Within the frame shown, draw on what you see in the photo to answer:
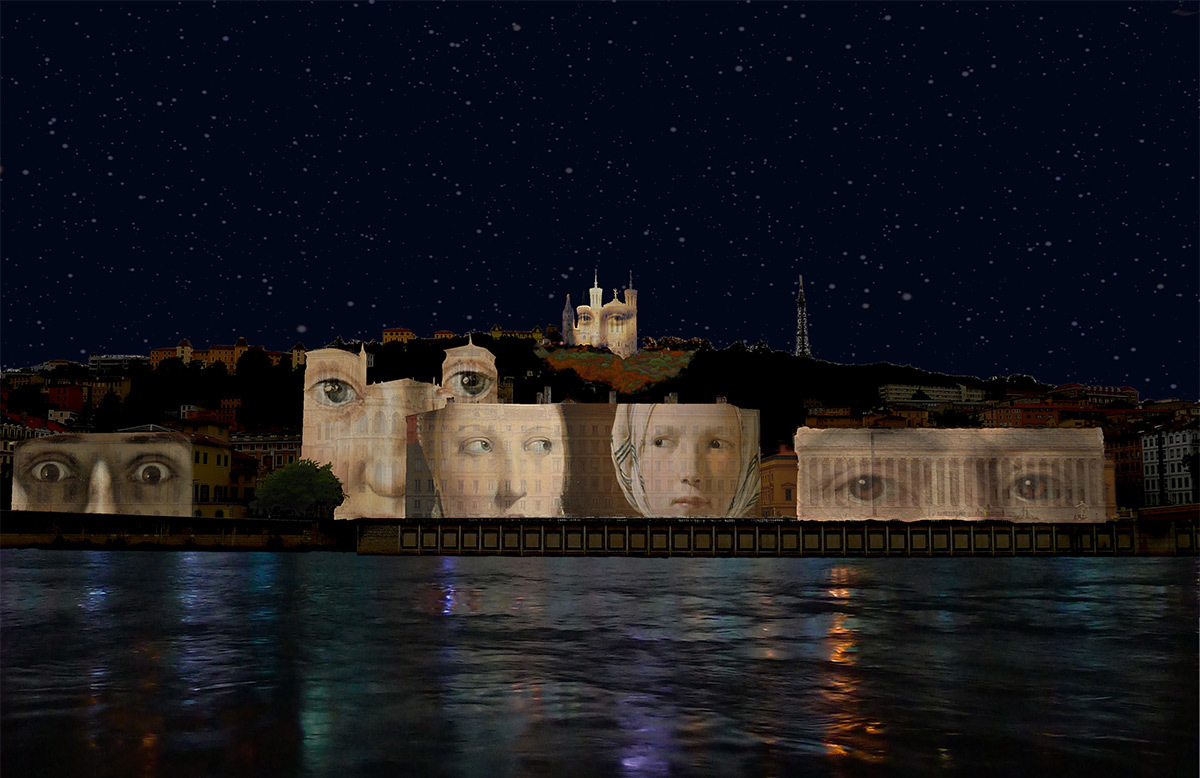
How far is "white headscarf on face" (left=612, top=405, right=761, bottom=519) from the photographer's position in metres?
79.5

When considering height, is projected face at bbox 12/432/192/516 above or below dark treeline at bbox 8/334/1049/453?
below

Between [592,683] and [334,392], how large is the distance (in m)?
76.2

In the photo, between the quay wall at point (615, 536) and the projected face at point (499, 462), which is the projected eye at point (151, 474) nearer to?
the quay wall at point (615, 536)

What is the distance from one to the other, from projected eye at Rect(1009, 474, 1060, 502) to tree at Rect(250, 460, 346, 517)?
47.1 m

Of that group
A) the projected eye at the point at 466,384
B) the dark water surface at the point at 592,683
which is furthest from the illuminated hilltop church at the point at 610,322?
the dark water surface at the point at 592,683

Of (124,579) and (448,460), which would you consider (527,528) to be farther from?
(124,579)

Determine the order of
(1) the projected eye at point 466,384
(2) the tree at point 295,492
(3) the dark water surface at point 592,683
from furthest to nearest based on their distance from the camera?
(1) the projected eye at point 466,384
(2) the tree at point 295,492
(3) the dark water surface at point 592,683

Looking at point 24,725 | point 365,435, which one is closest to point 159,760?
point 24,725

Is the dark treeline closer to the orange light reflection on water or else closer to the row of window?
the row of window

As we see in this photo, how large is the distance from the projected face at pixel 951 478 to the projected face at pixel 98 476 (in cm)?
4402

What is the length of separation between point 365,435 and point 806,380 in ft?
230

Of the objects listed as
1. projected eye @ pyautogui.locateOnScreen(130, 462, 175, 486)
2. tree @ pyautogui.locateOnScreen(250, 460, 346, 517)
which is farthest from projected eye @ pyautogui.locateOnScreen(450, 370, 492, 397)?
projected eye @ pyautogui.locateOnScreen(130, 462, 175, 486)

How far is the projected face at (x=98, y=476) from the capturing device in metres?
78.6

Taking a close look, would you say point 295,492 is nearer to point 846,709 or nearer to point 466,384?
point 466,384
